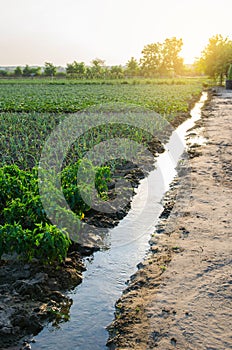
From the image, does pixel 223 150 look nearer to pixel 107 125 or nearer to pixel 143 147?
pixel 143 147

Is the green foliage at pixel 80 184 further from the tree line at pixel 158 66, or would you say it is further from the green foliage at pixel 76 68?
the green foliage at pixel 76 68

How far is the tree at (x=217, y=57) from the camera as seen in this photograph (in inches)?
1780

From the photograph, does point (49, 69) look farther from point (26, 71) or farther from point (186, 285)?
point (186, 285)

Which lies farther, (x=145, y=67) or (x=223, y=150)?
(x=145, y=67)

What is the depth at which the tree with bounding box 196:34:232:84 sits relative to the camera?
4522cm

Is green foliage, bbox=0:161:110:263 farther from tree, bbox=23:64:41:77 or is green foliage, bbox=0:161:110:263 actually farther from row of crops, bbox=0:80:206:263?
tree, bbox=23:64:41:77

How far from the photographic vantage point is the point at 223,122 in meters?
16.0

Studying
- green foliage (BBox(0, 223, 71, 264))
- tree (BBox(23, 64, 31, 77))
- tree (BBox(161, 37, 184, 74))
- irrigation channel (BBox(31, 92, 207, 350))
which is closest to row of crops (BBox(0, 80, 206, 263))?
green foliage (BBox(0, 223, 71, 264))

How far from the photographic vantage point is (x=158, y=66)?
329 feet

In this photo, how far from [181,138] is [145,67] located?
3479 inches

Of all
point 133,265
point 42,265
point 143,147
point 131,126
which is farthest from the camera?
point 131,126

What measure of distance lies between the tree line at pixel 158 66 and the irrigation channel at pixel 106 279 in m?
41.3

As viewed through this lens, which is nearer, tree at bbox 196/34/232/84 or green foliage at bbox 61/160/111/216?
green foliage at bbox 61/160/111/216

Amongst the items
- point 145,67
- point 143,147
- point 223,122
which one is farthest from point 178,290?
point 145,67
